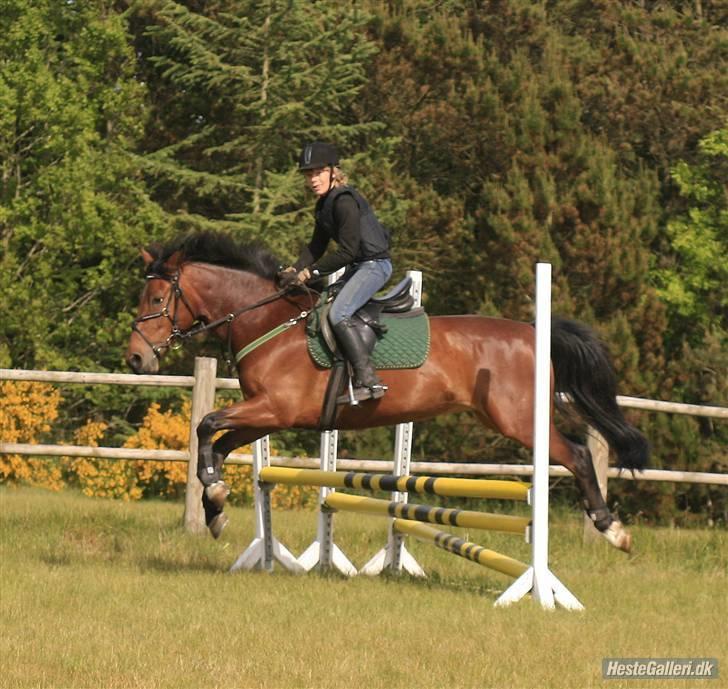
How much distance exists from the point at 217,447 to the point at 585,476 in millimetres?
2376

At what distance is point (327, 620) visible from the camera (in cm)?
705

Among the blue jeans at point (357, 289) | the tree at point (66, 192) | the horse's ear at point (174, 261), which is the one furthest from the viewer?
the tree at point (66, 192)

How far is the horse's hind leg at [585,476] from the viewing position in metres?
8.44

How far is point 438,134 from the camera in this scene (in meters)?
25.9

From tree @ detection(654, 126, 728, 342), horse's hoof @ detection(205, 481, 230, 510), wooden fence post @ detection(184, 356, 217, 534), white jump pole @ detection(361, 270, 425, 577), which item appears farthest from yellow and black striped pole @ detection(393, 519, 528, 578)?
tree @ detection(654, 126, 728, 342)

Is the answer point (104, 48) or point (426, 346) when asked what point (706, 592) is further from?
point (104, 48)

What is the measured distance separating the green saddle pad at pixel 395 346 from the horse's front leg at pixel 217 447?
516mm

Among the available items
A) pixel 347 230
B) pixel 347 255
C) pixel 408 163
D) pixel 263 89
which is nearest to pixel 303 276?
pixel 347 255

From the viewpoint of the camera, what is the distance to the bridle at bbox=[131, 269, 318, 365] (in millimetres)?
8781

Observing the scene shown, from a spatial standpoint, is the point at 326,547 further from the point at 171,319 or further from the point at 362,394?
the point at 171,319

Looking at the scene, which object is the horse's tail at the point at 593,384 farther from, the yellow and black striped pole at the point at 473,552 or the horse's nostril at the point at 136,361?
the horse's nostril at the point at 136,361

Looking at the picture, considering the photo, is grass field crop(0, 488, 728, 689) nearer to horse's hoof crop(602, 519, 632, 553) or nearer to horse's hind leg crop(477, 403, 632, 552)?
horse's hoof crop(602, 519, 632, 553)

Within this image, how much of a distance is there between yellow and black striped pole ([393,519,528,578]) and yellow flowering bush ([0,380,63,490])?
1115 centimetres

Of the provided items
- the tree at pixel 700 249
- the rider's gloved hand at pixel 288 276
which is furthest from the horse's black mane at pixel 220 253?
the tree at pixel 700 249
